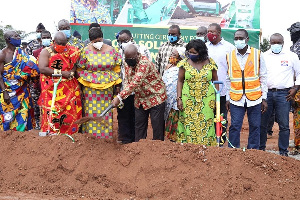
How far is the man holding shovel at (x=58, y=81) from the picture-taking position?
241 inches

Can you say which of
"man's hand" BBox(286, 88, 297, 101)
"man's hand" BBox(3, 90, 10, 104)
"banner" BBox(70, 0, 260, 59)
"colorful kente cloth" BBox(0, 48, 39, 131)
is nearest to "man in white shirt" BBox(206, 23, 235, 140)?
"man's hand" BBox(286, 88, 297, 101)

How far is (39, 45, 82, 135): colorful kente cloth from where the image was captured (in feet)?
20.2

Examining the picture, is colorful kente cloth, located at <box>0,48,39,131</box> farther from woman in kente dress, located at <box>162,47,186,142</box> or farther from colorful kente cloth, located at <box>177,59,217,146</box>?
colorful kente cloth, located at <box>177,59,217,146</box>

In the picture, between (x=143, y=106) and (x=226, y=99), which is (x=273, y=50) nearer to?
(x=226, y=99)

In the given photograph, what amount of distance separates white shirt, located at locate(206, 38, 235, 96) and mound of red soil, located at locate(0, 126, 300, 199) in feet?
7.42

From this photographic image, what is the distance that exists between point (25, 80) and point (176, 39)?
8.25 ft

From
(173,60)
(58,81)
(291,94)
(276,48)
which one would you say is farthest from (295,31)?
(58,81)

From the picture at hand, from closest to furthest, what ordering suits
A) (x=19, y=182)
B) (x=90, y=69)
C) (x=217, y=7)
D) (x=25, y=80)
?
(x=19, y=182), (x=90, y=69), (x=25, y=80), (x=217, y=7)

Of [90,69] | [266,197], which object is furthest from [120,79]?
[266,197]

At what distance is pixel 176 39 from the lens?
7098mm

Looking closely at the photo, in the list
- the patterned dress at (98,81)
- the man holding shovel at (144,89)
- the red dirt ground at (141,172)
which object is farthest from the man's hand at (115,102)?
the patterned dress at (98,81)

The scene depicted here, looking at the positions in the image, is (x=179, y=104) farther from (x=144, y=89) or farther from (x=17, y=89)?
(x=17, y=89)

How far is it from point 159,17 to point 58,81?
25.2 feet

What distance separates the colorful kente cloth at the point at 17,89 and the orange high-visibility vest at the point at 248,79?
10.1 feet
